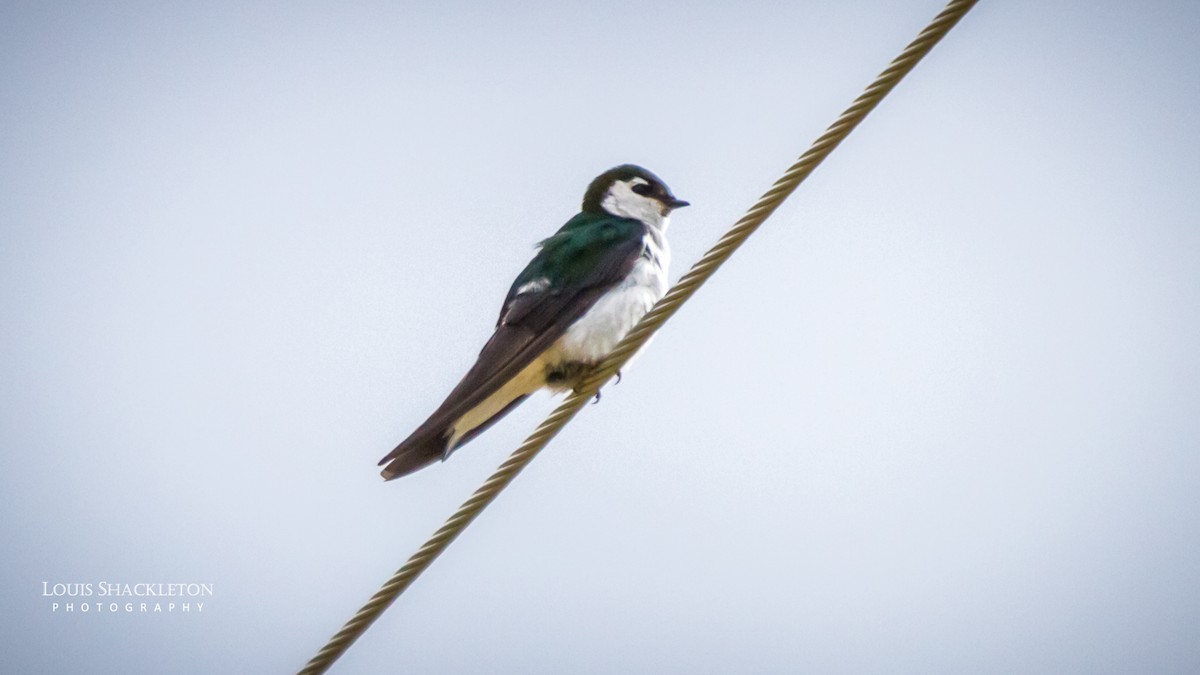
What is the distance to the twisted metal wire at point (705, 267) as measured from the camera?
7.98 feet

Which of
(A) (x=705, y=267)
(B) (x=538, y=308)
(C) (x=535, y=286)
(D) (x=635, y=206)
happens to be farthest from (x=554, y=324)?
(A) (x=705, y=267)

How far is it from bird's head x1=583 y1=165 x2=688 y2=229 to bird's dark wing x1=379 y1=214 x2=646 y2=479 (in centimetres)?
37

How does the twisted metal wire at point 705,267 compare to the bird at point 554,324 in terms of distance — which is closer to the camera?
the twisted metal wire at point 705,267

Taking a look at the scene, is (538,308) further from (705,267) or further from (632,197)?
(705,267)

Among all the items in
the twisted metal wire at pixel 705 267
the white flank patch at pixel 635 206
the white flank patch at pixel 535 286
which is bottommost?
the twisted metal wire at pixel 705 267

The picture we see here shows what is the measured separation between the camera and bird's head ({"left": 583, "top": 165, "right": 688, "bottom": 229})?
202 inches

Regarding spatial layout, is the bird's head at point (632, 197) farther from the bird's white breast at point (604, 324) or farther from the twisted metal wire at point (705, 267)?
the twisted metal wire at point (705, 267)

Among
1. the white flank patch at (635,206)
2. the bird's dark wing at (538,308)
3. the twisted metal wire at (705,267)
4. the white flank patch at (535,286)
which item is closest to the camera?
the twisted metal wire at (705,267)

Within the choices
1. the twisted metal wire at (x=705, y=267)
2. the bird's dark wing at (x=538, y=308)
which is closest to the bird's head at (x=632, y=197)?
the bird's dark wing at (x=538, y=308)

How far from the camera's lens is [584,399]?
2.90 m

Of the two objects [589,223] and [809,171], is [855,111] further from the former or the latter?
[589,223]

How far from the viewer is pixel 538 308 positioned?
4188 millimetres

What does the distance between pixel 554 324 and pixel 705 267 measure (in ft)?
4.65

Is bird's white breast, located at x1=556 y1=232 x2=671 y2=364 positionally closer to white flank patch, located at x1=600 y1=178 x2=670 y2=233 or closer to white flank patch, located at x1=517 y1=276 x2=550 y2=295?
white flank patch, located at x1=517 y1=276 x2=550 y2=295
